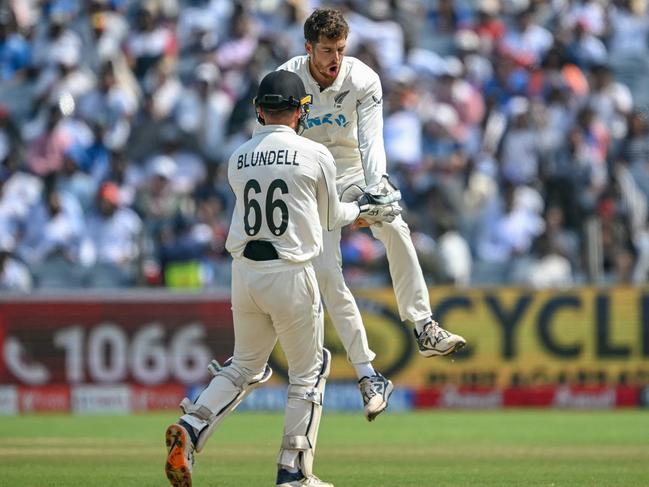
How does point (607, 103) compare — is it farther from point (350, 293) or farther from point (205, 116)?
point (350, 293)

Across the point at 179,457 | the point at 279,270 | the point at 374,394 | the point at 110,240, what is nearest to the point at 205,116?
the point at 110,240

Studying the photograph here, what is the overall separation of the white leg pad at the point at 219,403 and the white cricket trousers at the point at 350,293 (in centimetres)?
93

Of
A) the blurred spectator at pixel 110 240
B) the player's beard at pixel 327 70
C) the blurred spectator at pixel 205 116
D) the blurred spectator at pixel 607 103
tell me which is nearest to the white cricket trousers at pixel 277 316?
the player's beard at pixel 327 70

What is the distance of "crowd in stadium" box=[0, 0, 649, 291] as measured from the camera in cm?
→ 1734

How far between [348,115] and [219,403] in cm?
225

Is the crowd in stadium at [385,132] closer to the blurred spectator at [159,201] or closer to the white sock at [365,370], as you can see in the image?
the blurred spectator at [159,201]

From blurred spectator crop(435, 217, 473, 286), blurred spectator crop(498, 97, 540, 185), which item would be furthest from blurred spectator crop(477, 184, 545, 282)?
blurred spectator crop(435, 217, 473, 286)

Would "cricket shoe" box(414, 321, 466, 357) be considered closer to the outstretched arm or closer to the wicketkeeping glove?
the wicketkeeping glove

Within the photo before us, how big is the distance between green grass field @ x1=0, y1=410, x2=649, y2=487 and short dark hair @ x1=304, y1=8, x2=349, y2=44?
3.08 m

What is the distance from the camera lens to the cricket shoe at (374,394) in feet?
31.0

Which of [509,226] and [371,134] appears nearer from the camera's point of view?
[371,134]

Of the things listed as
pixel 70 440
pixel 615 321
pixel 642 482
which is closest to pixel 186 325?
pixel 70 440

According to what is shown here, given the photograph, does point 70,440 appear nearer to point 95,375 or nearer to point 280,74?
point 95,375

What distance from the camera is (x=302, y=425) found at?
8.85m
